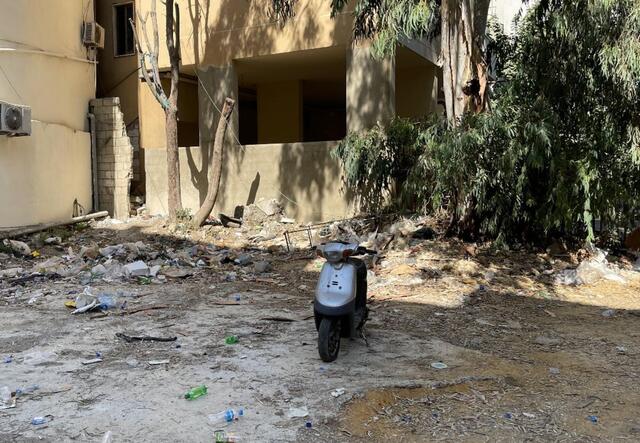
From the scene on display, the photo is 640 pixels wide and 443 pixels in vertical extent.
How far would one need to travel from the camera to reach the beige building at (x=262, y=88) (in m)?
11.6

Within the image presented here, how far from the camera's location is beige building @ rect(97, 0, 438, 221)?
455 inches

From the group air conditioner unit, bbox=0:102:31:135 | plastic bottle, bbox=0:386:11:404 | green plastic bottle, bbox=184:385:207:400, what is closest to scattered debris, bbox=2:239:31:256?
air conditioner unit, bbox=0:102:31:135

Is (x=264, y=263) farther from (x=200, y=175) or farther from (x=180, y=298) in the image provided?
(x=200, y=175)

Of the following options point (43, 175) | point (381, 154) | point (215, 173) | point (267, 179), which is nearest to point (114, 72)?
point (43, 175)

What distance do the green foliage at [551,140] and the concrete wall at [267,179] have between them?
105 inches

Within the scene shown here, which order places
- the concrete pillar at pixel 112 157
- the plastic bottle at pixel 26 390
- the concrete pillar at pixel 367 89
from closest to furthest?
the plastic bottle at pixel 26 390, the concrete pillar at pixel 367 89, the concrete pillar at pixel 112 157

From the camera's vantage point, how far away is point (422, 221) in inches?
392

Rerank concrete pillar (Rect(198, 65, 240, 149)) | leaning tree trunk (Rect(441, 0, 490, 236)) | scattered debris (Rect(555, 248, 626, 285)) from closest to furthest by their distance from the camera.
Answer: scattered debris (Rect(555, 248, 626, 285)) → leaning tree trunk (Rect(441, 0, 490, 236)) → concrete pillar (Rect(198, 65, 240, 149))

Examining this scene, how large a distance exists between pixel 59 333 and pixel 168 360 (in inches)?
58.8

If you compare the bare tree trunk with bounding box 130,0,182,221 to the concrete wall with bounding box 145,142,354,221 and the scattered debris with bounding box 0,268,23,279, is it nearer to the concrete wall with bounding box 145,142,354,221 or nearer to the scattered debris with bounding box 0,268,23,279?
the concrete wall with bounding box 145,142,354,221

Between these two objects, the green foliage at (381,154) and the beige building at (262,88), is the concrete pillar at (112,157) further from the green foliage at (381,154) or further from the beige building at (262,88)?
the green foliage at (381,154)

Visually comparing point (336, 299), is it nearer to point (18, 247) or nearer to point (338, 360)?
point (338, 360)

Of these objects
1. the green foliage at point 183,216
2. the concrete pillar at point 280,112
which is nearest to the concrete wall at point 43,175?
the green foliage at point 183,216

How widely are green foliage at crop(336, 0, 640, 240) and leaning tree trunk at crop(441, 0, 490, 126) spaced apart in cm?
33
